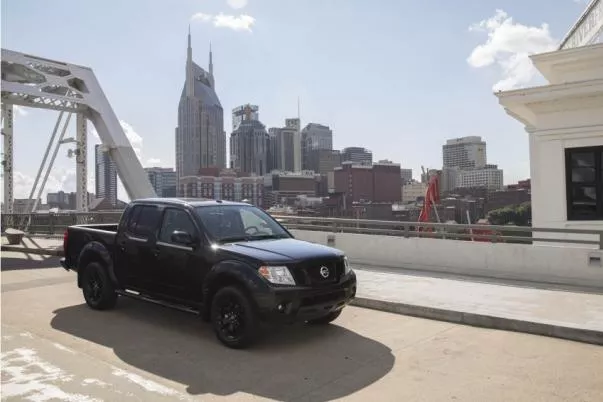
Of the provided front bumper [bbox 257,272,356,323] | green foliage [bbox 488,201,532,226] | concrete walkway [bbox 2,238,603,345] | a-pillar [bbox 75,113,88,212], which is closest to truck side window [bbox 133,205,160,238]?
front bumper [bbox 257,272,356,323]

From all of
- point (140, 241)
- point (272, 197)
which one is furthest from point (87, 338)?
point (272, 197)

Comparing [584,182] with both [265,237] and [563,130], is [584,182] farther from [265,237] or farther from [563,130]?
[265,237]

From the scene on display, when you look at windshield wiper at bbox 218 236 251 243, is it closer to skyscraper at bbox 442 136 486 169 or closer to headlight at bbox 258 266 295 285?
headlight at bbox 258 266 295 285

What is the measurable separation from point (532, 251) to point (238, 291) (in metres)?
7.06

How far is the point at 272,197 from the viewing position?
7762cm

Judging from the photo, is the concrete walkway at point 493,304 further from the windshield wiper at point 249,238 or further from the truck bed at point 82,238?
the truck bed at point 82,238

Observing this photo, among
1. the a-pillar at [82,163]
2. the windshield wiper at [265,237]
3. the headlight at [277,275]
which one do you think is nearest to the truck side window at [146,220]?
the windshield wiper at [265,237]

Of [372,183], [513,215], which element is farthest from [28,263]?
[372,183]

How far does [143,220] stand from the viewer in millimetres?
7773

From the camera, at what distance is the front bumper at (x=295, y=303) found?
593 cm

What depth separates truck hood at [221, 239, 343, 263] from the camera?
20.4 ft

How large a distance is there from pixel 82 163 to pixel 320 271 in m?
26.2

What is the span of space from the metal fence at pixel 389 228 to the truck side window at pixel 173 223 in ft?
21.0

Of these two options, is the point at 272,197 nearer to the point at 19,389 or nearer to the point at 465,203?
the point at 465,203
